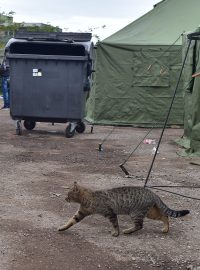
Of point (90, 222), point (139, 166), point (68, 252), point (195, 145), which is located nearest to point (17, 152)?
point (139, 166)

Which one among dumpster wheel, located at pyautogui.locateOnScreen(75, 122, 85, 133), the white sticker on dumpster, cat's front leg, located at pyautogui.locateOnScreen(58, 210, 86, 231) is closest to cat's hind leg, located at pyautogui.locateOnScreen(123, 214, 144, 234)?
cat's front leg, located at pyautogui.locateOnScreen(58, 210, 86, 231)

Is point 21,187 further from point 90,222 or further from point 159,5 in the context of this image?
point 159,5

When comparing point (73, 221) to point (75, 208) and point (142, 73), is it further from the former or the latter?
point (142, 73)

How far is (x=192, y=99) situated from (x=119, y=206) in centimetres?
481

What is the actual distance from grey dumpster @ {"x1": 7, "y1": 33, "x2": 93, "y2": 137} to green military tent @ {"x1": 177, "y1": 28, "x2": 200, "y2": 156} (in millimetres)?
2212

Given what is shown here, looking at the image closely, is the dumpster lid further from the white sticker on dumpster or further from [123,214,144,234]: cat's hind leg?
[123,214,144,234]: cat's hind leg

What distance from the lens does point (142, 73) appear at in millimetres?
13117

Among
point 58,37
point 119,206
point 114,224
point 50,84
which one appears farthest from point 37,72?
point 114,224

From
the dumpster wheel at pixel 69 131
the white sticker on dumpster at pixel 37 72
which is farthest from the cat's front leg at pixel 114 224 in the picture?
the white sticker on dumpster at pixel 37 72

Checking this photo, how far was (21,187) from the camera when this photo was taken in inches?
257

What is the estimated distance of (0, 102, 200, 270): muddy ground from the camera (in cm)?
432

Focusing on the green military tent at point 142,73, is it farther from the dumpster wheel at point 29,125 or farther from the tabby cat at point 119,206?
the tabby cat at point 119,206

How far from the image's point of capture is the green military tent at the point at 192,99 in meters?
9.07

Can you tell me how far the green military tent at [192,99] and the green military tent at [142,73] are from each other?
3.20 m
